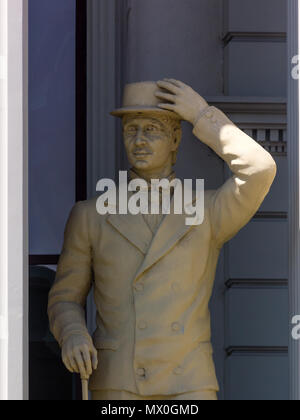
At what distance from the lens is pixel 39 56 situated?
7.30 meters

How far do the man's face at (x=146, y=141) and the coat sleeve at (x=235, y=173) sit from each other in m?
0.15

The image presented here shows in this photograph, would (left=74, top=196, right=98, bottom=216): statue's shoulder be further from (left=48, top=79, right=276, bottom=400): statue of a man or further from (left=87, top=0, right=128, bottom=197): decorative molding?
(left=87, top=0, right=128, bottom=197): decorative molding

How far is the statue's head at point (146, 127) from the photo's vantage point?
6051 millimetres

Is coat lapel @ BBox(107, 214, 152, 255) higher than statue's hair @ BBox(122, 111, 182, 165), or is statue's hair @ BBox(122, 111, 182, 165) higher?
statue's hair @ BBox(122, 111, 182, 165)

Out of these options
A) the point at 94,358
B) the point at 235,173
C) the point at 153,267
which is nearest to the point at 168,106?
the point at 235,173

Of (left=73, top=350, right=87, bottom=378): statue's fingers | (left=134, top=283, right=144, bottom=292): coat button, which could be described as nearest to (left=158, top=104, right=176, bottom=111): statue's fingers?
(left=134, top=283, right=144, bottom=292): coat button

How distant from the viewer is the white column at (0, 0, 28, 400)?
5.38 m

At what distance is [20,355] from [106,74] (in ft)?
7.23

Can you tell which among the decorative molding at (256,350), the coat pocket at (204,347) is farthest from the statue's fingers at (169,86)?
the decorative molding at (256,350)

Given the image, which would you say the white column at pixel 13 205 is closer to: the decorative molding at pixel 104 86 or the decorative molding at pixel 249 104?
the decorative molding at pixel 104 86

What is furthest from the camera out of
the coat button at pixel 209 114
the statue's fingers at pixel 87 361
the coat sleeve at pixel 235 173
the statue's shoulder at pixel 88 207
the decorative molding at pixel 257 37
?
the decorative molding at pixel 257 37

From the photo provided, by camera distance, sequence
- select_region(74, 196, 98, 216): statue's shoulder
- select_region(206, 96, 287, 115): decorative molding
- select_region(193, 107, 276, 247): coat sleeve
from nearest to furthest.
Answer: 1. select_region(193, 107, 276, 247): coat sleeve
2. select_region(74, 196, 98, 216): statue's shoulder
3. select_region(206, 96, 287, 115): decorative molding

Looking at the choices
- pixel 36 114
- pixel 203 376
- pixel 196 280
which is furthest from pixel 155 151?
pixel 36 114

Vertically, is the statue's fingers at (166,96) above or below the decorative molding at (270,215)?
above
